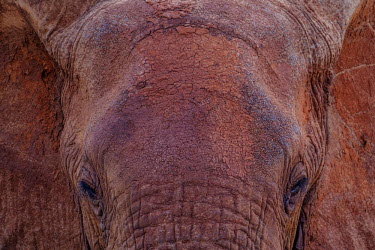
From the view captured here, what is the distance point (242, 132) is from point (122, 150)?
329 millimetres

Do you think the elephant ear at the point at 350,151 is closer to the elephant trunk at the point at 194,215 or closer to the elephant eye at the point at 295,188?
the elephant eye at the point at 295,188

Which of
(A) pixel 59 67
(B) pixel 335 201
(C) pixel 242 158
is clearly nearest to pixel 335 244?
(B) pixel 335 201

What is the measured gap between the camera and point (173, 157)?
240 cm

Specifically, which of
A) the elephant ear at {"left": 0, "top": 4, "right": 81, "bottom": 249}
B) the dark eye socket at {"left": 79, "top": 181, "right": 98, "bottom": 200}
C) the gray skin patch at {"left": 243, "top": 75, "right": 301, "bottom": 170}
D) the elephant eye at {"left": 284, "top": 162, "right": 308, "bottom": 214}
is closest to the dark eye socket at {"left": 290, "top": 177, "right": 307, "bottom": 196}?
the elephant eye at {"left": 284, "top": 162, "right": 308, "bottom": 214}

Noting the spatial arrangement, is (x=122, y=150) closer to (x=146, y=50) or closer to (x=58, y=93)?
(x=146, y=50)

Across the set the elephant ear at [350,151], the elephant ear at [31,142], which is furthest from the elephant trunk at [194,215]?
the elephant ear at [31,142]

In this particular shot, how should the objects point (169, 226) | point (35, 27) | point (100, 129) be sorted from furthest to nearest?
point (35, 27), point (100, 129), point (169, 226)

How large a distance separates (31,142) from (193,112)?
38.7 inches

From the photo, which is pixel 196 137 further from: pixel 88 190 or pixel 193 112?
pixel 88 190

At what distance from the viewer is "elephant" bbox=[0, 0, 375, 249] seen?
2.41 m

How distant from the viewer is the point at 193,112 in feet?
8.04

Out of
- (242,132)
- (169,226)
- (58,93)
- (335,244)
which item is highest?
(242,132)

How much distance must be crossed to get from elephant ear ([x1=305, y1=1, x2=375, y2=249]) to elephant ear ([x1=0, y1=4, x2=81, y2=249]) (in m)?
0.88

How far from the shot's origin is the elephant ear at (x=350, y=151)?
10.2ft
